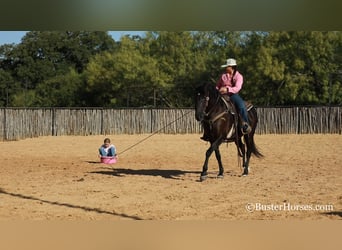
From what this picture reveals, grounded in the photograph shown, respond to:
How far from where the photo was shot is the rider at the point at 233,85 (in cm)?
502

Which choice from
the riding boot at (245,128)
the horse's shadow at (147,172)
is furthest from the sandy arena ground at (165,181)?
the riding boot at (245,128)

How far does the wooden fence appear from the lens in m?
5.30

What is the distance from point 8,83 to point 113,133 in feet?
3.79

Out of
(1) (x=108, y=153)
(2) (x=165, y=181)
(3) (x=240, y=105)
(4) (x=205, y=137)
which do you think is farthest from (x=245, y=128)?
(1) (x=108, y=153)

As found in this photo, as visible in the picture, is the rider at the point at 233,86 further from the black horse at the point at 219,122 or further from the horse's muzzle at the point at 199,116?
the horse's muzzle at the point at 199,116

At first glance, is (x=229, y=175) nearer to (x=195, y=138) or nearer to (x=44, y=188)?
(x=195, y=138)

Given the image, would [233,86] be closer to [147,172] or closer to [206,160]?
[206,160]

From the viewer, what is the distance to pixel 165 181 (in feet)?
16.6

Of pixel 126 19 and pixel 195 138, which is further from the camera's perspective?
pixel 195 138

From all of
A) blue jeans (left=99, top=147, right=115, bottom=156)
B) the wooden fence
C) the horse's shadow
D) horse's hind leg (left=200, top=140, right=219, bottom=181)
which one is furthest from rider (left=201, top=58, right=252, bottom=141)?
blue jeans (left=99, top=147, right=115, bottom=156)

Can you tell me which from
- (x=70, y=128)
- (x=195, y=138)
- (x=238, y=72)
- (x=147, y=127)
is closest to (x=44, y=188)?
(x=70, y=128)

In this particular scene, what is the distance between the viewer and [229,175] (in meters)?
5.21

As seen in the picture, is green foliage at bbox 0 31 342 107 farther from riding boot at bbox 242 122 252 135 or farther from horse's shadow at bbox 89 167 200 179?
horse's shadow at bbox 89 167 200 179

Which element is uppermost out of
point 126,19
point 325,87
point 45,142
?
point 126,19
